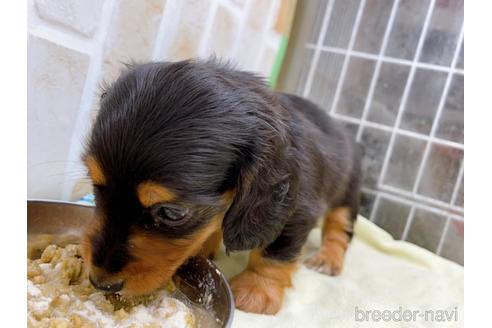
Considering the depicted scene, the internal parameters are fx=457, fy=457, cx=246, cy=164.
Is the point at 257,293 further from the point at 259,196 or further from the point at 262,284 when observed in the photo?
the point at 259,196

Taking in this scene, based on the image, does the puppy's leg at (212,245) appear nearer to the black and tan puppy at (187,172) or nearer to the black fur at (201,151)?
the black and tan puppy at (187,172)

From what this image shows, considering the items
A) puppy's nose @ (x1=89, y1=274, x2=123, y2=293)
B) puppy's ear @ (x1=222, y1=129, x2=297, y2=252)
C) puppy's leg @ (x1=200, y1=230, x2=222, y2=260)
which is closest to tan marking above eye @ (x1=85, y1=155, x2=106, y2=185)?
puppy's nose @ (x1=89, y1=274, x2=123, y2=293)

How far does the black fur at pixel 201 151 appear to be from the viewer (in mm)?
1130

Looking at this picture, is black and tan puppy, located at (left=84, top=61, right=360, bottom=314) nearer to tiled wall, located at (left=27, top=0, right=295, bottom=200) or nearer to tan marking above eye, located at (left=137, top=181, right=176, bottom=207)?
tan marking above eye, located at (left=137, top=181, right=176, bottom=207)

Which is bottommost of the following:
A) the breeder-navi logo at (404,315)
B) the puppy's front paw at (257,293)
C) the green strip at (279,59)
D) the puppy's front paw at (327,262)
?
the puppy's front paw at (327,262)

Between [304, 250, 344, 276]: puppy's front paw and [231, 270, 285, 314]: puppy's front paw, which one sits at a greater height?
[231, 270, 285, 314]: puppy's front paw

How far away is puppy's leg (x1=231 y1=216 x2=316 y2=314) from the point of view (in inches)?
61.0

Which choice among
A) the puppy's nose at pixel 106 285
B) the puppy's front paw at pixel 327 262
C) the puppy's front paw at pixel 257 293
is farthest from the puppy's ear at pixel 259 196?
the puppy's front paw at pixel 327 262

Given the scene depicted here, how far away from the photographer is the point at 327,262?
2.02 metres

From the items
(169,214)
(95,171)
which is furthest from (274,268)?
(95,171)

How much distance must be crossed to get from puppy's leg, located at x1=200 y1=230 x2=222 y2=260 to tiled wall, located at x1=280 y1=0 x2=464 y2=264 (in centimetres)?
128

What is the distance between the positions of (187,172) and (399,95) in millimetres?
1819

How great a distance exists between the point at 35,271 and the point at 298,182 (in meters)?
0.80
